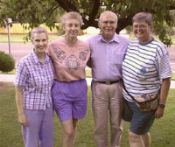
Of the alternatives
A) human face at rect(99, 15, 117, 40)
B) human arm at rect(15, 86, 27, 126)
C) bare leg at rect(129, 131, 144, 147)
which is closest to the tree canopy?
human face at rect(99, 15, 117, 40)

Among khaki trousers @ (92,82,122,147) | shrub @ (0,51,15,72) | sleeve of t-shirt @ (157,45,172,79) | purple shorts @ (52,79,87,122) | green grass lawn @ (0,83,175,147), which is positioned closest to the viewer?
sleeve of t-shirt @ (157,45,172,79)

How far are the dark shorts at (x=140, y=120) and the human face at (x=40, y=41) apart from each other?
1.13 metres

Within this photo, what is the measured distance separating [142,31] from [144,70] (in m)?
0.40

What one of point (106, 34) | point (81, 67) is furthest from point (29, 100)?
point (106, 34)

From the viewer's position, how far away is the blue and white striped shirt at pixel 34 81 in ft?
15.3

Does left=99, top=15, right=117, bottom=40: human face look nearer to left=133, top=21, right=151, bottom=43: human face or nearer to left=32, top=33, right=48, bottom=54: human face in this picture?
left=133, top=21, right=151, bottom=43: human face

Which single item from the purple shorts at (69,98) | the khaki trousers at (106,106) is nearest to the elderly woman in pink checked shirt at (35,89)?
the purple shorts at (69,98)

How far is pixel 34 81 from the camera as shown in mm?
4664

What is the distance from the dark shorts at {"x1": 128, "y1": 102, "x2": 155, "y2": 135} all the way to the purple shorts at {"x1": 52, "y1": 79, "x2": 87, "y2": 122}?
0.56 meters

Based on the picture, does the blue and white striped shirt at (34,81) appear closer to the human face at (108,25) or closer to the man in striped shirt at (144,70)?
the human face at (108,25)

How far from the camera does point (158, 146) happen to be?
6.89m

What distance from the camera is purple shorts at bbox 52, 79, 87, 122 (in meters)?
5.06

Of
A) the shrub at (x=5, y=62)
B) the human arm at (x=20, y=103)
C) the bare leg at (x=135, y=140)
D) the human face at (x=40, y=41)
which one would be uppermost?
the human face at (x=40, y=41)

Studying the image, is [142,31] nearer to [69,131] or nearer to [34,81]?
[34,81]
